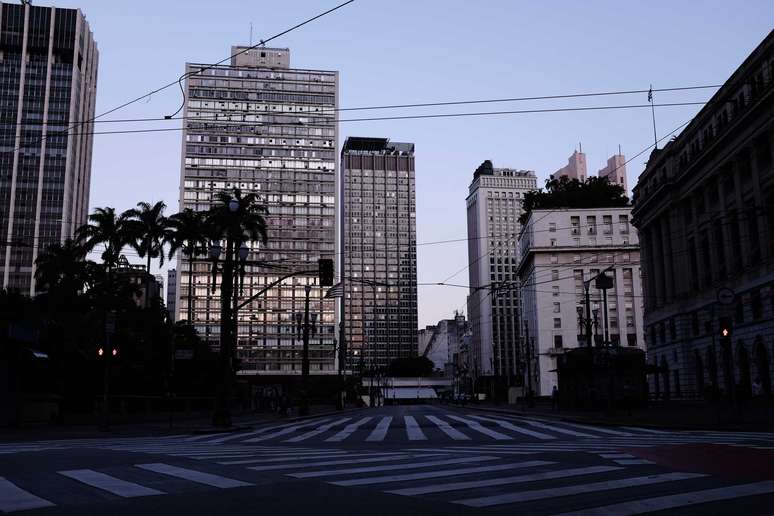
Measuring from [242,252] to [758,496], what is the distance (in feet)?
84.0

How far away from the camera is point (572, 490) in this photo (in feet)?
28.5

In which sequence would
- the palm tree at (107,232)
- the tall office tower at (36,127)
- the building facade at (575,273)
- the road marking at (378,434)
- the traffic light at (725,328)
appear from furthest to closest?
1. the tall office tower at (36,127)
2. the building facade at (575,273)
3. the palm tree at (107,232)
4. the traffic light at (725,328)
5. the road marking at (378,434)

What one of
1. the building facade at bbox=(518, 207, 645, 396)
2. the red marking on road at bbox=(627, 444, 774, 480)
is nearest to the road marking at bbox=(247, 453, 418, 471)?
the red marking on road at bbox=(627, 444, 774, 480)

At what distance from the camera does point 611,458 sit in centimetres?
1228

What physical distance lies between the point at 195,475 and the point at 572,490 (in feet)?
17.8

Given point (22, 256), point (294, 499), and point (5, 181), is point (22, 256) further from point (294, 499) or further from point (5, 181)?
point (294, 499)

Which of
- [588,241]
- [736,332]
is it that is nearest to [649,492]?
[736,332]

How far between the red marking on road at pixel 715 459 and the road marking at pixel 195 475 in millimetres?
6559

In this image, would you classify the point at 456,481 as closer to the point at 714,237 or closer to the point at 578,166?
the point at 714,237

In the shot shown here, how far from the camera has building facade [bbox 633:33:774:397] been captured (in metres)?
46.4

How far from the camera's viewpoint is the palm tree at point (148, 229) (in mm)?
57656

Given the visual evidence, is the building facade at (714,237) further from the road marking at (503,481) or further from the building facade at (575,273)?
the building facade at (575,273)

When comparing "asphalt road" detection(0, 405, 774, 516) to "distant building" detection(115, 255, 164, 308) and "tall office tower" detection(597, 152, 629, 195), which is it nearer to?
"distant building" detection(115, 255, 164, 308)

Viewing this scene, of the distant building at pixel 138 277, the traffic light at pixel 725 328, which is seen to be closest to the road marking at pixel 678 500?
the traffic light at pixel 725 328
